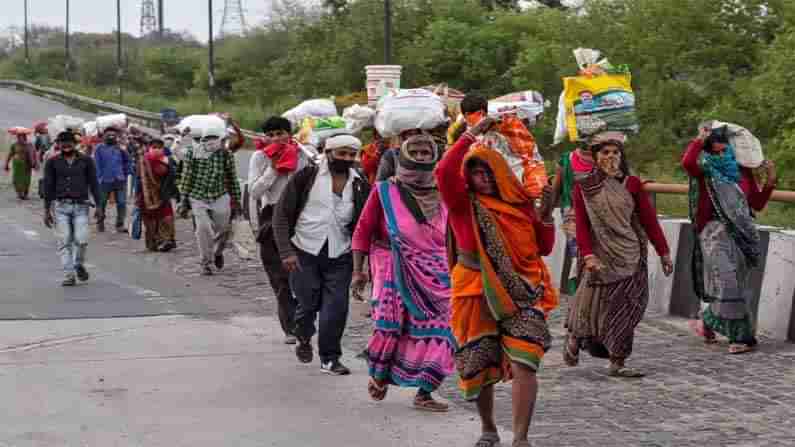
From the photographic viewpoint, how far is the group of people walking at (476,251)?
24.1 ft

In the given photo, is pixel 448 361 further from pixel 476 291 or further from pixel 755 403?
pixel 755 403

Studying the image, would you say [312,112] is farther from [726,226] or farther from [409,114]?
[409,114]

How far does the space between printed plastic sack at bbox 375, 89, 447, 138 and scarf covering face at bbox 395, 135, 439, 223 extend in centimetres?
10

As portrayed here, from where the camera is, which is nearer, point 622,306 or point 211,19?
point 622,306

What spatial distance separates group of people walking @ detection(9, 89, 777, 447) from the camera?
7.34 meters

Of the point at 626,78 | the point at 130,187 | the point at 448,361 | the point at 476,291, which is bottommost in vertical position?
the point at 130,187

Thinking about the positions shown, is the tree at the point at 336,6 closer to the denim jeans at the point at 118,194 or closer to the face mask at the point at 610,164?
the denim jeans at the point at 118,194

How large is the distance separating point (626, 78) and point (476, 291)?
286cm

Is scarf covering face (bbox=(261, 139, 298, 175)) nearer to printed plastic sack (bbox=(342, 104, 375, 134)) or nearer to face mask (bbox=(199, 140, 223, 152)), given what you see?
printed plastic sack (bbox=(342, 104, 375, 134))

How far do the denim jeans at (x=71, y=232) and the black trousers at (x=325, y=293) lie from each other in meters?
6.62

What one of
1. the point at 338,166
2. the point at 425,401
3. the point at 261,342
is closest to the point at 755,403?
the point at 425,401

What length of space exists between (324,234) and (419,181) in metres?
1.47

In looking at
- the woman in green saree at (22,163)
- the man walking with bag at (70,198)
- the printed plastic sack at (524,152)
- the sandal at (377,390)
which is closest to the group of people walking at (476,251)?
the sandal at (377,390)

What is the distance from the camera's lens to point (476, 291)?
742cm
